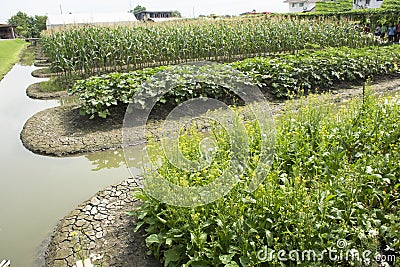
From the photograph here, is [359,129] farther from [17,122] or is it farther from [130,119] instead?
[17,122]

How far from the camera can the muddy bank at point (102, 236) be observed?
3.51 meters

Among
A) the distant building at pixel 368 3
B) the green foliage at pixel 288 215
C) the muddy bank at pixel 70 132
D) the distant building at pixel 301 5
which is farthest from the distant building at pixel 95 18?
the distant building at pixel 301 5

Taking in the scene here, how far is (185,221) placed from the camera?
10.5ft

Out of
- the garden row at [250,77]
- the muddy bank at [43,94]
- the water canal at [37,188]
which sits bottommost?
the water canal at [37,188]

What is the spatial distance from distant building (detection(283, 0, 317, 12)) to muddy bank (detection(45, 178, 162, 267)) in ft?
228

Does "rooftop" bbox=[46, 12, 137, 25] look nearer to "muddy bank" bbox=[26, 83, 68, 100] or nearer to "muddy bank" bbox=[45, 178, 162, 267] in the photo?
"muddy bank" bbox=[26, 83, 68, 100]

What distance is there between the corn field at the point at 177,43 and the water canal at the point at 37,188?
5.77 m

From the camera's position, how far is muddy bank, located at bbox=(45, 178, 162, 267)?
3.51 m

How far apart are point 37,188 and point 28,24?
5742 centimetres

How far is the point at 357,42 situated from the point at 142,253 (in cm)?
1579

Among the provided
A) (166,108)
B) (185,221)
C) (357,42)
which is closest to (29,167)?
(166,108)

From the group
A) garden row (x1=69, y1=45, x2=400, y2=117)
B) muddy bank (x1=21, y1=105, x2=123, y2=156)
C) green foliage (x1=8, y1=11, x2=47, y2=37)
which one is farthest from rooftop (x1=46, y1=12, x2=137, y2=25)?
muddy bank (x1=21, y1=105, x2=123, y2=156)

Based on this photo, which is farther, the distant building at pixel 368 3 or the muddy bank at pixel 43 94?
the distant building at pixel 368 3

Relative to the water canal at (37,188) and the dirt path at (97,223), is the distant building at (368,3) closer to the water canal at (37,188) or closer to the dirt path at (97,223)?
the dirt path at (97,223)
